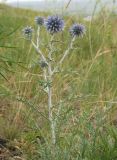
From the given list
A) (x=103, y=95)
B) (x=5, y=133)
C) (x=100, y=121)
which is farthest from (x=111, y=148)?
(x=103, y=95)

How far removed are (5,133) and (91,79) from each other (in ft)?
3.36

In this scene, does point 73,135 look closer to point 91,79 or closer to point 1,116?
point 1,116

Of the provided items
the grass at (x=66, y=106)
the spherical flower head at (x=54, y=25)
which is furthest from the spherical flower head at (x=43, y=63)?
the spherical flower head at (x=54, y=25)

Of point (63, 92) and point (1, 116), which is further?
point (63, 92)

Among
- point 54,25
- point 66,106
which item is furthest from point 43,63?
point 66,106

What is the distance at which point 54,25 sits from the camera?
7.58ft

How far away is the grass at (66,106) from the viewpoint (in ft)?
6.85

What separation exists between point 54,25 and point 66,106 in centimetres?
42

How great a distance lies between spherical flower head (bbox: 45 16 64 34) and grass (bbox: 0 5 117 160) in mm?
151

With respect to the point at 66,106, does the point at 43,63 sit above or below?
above

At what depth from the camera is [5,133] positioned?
9.02 ft

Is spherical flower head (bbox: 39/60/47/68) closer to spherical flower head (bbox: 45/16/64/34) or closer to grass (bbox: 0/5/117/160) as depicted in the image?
grass (bbox: 0/5/117/160)

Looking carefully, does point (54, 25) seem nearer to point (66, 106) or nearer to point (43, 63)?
point (43, 63)

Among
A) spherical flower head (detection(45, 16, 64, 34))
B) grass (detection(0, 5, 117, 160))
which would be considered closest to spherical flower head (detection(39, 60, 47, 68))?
→ grass (detection(0, 5, 117, 160))
